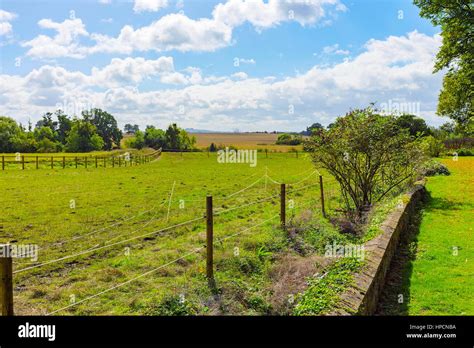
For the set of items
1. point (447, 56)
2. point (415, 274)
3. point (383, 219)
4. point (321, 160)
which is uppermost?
point (447, 56)

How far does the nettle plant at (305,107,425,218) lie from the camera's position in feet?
39.1

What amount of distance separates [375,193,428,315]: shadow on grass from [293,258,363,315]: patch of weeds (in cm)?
67

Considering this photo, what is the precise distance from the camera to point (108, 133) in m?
91.9

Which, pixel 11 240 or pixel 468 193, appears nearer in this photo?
pixel 11 240

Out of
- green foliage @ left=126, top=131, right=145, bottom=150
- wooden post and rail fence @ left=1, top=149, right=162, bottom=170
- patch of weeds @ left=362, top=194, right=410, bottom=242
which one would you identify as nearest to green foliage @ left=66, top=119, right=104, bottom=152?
green foliage @ left=126, top=131, right=145, bottom=150

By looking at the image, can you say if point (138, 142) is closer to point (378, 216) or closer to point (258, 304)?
point (378, 216)

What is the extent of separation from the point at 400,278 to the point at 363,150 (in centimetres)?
522

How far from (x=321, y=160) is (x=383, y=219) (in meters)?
3.07

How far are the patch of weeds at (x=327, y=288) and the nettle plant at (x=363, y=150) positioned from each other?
5.15 metres

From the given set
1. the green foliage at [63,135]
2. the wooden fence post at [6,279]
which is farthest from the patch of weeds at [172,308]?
the green foliage at [63,135]

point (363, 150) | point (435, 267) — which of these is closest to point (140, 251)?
point (435, 267)

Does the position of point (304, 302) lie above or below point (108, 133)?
below

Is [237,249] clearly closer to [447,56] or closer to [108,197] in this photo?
[108,197]
